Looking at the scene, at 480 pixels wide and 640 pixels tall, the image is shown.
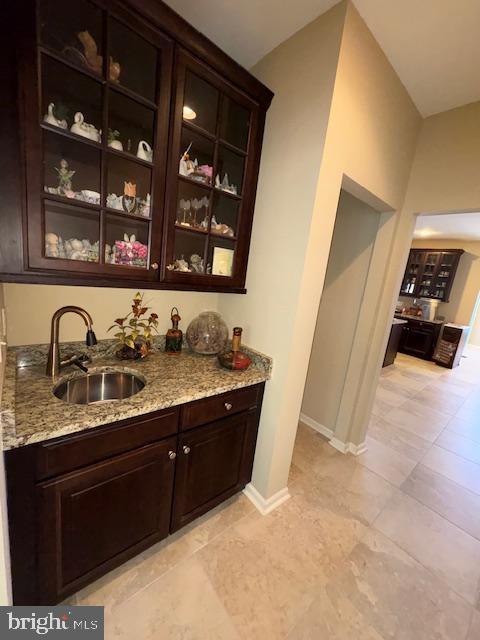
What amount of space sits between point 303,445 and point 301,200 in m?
2.07

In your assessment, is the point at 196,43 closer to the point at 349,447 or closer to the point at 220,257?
the point at 220,257

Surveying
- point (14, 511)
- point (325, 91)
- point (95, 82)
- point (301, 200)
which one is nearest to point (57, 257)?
point (95, 82)

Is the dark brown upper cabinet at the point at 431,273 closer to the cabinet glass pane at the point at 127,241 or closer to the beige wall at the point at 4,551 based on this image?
the cabinet glass pane at the point at 127,241

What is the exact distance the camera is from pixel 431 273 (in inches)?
221

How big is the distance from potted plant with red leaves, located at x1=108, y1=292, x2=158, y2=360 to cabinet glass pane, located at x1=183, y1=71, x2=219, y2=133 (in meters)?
0.99

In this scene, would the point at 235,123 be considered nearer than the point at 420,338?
Yes

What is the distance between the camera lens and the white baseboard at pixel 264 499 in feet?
5.35

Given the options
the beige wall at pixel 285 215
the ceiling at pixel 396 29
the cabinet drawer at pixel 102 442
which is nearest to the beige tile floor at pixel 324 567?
the beige wall at pixel 285 215

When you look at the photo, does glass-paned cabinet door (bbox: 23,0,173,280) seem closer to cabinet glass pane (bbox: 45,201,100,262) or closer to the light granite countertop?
cabinet glass pane (bbox: 45,201,100,262)

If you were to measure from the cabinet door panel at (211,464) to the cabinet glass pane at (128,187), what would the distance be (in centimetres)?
113

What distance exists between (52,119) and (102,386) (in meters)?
1.19

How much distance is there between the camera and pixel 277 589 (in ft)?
4.06

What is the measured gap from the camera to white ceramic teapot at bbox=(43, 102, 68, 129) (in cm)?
94

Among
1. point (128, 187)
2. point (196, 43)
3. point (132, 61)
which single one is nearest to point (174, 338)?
point (128, 187)
